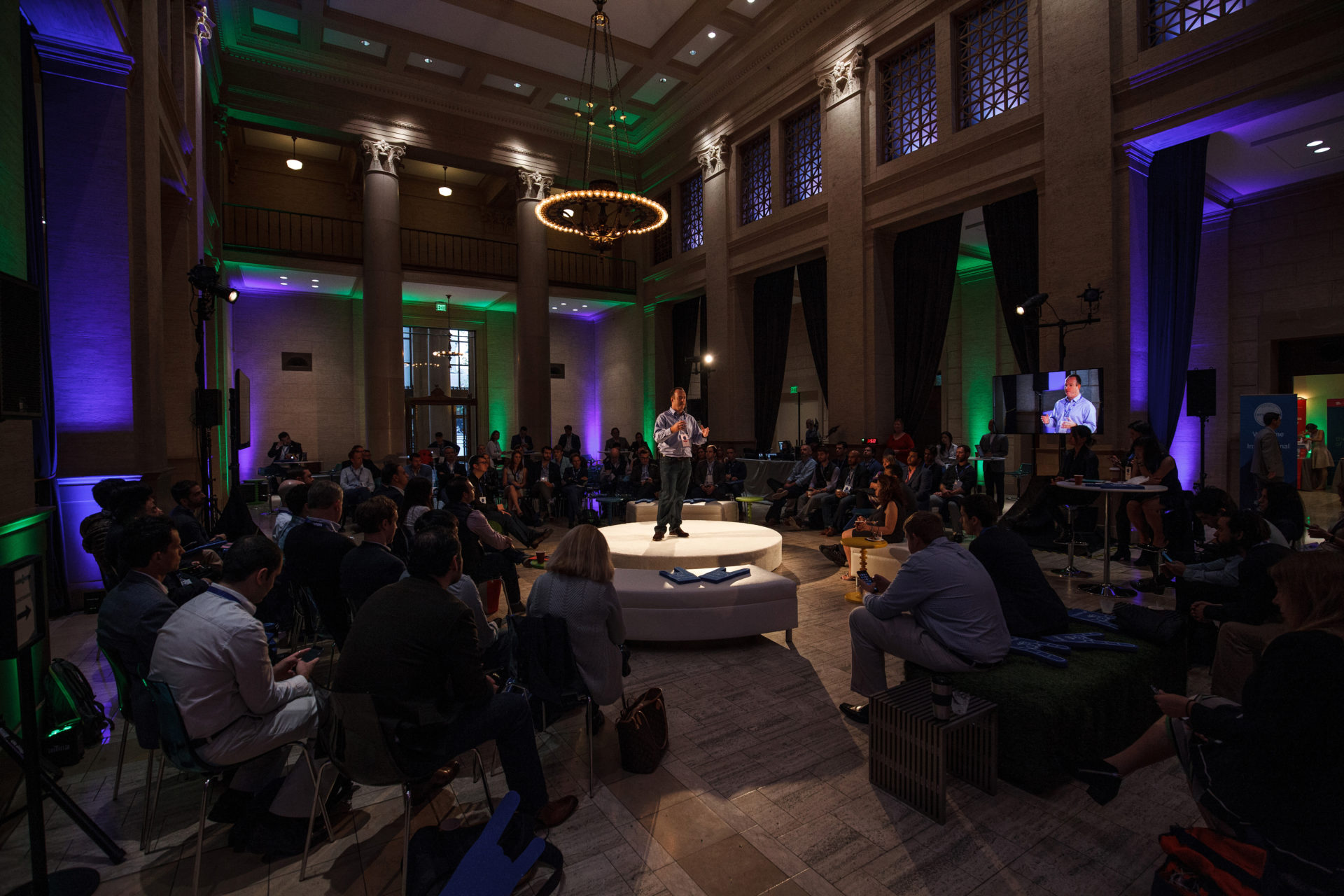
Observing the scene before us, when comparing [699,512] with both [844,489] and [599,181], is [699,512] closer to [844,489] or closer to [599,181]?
[844,489]

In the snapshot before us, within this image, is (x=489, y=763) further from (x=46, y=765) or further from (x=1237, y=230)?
(x=1237, y=230)

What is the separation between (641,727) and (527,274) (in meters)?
13.3

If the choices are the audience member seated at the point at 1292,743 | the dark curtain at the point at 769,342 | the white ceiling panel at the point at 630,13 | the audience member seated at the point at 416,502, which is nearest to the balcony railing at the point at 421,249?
the dark curtain at the point at 769,342

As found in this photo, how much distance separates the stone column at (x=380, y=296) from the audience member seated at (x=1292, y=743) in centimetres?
1340

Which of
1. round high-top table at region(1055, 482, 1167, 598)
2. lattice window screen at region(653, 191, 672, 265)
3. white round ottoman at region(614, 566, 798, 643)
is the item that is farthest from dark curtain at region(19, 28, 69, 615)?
lattice window screen at region(653, 191, 672, 265)

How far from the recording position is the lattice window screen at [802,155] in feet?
38.9

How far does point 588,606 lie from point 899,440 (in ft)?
26.4

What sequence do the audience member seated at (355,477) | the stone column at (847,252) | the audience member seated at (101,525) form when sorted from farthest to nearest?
the stone column at (847,252) → the audience member seated at (355,477) → the audience member seated at (101,525)

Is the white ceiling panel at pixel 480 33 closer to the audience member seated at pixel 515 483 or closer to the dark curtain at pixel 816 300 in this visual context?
the dark curtain at pixel 816 300

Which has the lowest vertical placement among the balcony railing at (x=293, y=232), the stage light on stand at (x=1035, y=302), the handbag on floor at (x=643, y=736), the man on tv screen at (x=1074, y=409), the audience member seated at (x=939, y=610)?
the handbag on floor at (x=643, y=736)

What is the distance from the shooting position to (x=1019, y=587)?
3.37 metres

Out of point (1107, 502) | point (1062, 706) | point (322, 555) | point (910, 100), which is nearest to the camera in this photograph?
point (1062, 706)

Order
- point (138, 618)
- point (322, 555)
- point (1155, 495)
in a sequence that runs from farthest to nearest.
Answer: point (1155, 495) < point (322, 555) < point (138, 618)

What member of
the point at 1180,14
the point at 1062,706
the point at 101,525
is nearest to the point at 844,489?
the point at 1180,14
